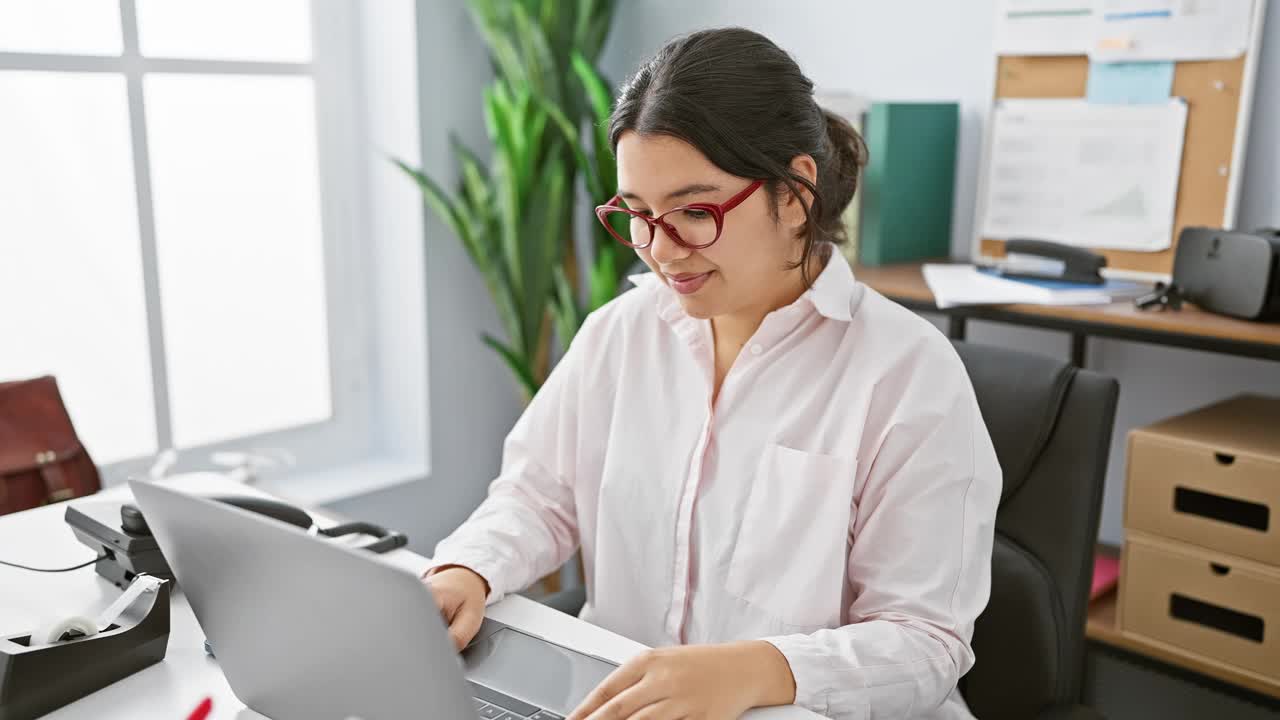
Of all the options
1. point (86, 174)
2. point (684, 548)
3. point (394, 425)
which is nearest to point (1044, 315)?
point (684, 548)

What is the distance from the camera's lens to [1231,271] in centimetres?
163

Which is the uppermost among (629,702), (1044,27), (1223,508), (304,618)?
(1044,27)

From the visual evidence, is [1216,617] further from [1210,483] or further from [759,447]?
[759,447]

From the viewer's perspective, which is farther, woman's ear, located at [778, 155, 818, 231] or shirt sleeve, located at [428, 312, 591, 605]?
shirt sleeve, located at [428, 312, 591, 605]

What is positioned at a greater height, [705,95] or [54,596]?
[705,95]

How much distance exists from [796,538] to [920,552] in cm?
14

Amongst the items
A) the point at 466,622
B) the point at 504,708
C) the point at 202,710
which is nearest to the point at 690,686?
the point at 504,708

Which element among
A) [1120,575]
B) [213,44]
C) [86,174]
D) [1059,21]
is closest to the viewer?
[1120,575]

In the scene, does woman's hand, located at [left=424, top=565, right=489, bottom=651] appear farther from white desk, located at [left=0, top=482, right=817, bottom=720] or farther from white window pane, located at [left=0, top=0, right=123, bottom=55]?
white window pane, located at [left=0, top=0, right=123, bottom=55]

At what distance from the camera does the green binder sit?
7.01ft

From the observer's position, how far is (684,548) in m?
1.25

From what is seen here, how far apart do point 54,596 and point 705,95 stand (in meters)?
0.87

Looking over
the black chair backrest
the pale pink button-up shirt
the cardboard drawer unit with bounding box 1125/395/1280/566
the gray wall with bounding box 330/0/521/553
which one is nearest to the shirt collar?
the pale pink button-up shirt

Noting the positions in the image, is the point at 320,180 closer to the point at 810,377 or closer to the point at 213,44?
the point at 213,44
